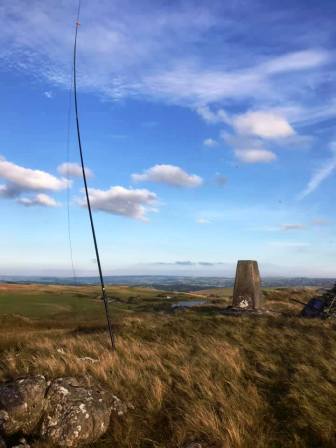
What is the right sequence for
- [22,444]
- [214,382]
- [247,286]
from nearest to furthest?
1. [22,444]
2. [214,382]
3. [247,286]

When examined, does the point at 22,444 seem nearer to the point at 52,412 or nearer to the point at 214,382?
the point at 52,412

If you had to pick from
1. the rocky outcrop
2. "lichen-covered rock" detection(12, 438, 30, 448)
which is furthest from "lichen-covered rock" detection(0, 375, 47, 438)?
"lichen-covered rock" detection(12, 438, 30, 448)

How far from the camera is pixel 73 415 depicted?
20.9 ft

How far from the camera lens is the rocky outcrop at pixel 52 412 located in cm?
620

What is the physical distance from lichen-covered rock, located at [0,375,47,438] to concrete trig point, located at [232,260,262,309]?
1708cm

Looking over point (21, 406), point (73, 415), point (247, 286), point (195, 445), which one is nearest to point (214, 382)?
point (195, 445)

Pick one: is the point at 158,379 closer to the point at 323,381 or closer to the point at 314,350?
the point at 323,381

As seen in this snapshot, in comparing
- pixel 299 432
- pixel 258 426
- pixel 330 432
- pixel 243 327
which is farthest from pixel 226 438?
pixel 243 327

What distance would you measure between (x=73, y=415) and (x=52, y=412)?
383mm

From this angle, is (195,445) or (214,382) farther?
(214,382)

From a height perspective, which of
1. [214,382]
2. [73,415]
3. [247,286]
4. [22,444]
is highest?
[247,286]

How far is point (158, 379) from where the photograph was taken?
25.9 feet

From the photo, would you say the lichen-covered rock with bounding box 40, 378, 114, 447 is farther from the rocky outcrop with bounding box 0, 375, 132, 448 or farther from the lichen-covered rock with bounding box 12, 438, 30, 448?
the lichen-covered rock with bounding box 12, 438, 30, 448

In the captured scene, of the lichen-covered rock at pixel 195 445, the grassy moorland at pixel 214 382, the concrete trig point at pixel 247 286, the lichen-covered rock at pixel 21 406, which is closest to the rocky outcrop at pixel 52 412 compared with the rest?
the lichen-covered rock at pixel 21 406
